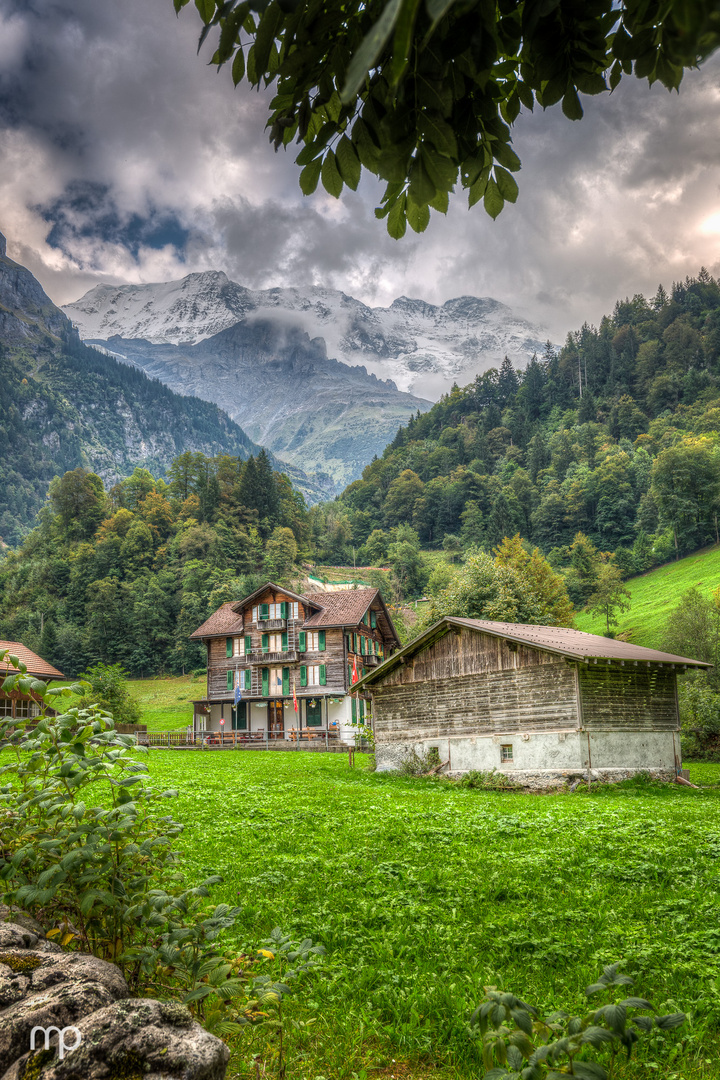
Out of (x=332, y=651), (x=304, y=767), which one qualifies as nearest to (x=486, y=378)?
(x=332, y=651)

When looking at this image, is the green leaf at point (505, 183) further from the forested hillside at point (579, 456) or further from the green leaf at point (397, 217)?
the forested hillside at point (579, 456)

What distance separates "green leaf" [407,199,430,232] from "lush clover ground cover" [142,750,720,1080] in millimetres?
4396

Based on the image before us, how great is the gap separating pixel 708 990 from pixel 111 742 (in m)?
4.65

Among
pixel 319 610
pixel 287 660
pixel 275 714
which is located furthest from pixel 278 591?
pixel 275 714

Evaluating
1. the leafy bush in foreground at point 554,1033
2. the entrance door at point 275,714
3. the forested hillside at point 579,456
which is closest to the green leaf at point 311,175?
the leafy bush in foreground at point 554,1033

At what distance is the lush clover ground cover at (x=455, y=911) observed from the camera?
170 inches

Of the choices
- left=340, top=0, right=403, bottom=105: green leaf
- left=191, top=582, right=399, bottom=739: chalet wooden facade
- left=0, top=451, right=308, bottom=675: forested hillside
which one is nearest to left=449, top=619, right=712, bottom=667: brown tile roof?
left=340, top=0, right=403, bottom=105: green leaf

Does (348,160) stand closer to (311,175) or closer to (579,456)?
(311,175)

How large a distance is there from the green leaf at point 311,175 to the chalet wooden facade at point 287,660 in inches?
1650

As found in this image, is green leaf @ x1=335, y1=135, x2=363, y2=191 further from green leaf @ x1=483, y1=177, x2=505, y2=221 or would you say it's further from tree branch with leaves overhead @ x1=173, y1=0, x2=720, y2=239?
green leaf @ x1=483, y1=177, x2=505, y2=221

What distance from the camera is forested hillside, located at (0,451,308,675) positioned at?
7494cm

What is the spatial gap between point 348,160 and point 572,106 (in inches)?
40.0

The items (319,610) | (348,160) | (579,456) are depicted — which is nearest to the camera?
(348,160)

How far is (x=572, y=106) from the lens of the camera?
2873 millimetres
